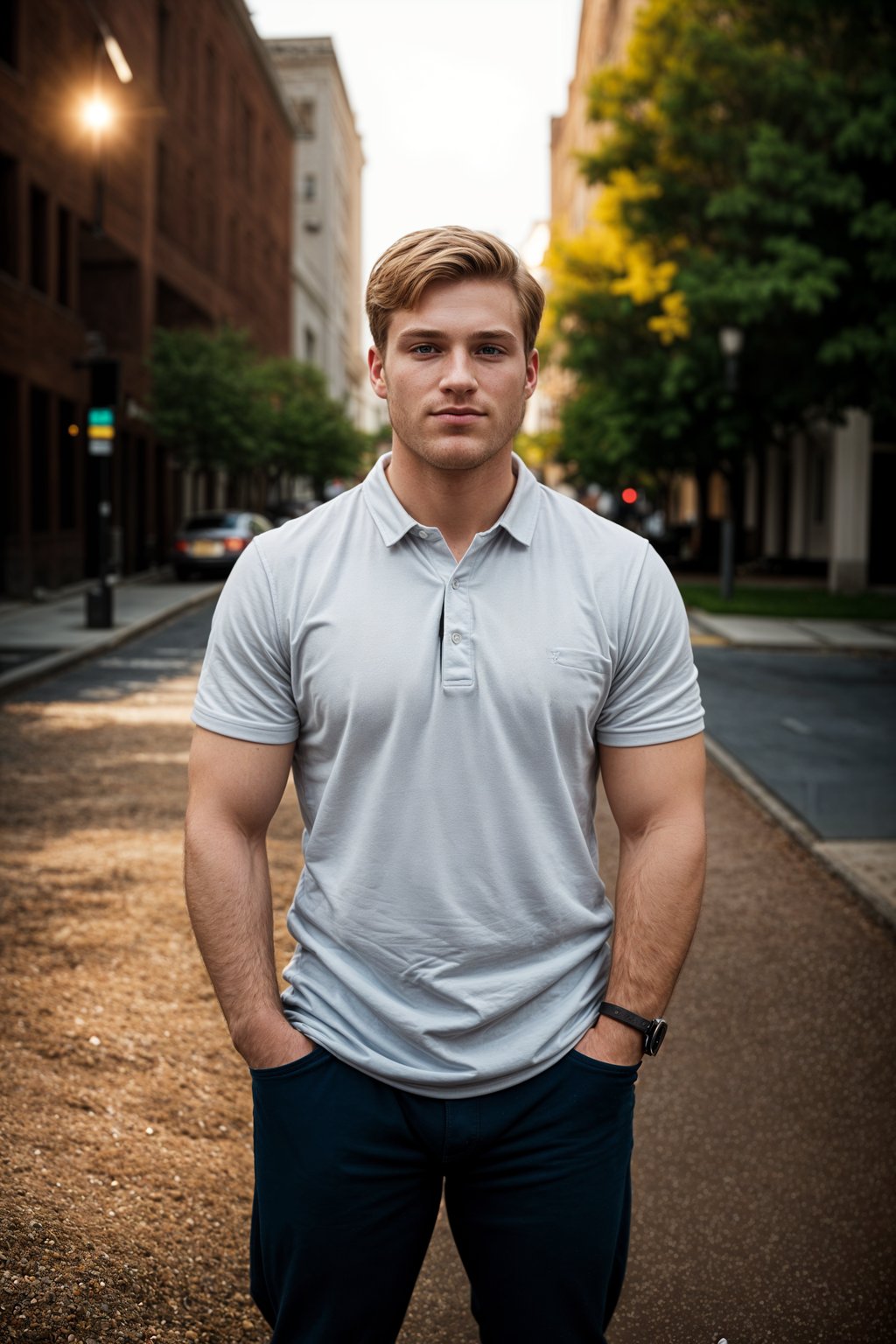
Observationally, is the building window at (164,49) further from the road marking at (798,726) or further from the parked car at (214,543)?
the road marking at (798,726)

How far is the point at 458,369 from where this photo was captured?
6.94 ft

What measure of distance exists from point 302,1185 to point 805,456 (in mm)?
36681

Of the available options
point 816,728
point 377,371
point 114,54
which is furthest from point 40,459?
point 377,371

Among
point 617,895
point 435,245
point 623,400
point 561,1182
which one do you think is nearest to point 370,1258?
point 561,1182

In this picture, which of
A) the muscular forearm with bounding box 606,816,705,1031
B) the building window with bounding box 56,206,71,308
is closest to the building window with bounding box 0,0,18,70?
the building window with bounding box 56,206,71,308

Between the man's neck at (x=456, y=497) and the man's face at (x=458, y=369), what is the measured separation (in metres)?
0.03

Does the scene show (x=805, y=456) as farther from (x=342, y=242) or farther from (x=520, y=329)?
(x=342, y=242)

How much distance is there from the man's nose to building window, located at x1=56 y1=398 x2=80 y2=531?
26848 millimetres

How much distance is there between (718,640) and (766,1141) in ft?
48.9

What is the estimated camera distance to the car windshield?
31.2m

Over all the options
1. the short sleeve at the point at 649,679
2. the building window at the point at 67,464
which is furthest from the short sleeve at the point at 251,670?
the building window at the point at 67,464

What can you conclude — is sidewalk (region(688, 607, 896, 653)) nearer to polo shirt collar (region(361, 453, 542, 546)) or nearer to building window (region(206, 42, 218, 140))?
polo shirt collar (region(361, 453, 542, 546))

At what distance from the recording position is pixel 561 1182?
2.09m

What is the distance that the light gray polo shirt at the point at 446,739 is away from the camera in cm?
207
